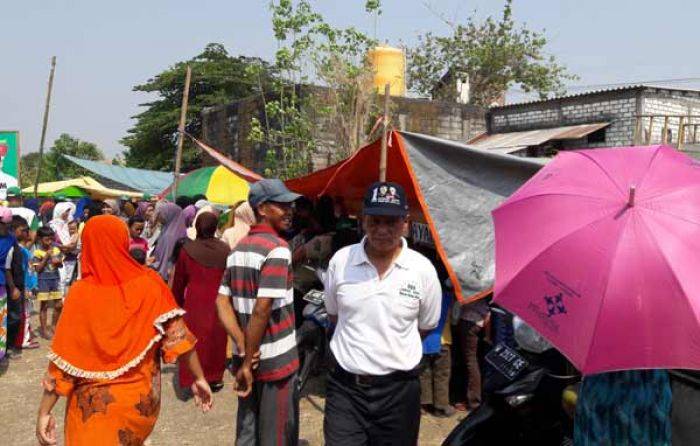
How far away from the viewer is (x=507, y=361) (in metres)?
3.23

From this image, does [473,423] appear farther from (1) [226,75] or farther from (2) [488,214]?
(1) [226,75]

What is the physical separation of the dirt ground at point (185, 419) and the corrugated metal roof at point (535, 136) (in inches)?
371

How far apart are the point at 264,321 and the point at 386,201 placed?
83 cm

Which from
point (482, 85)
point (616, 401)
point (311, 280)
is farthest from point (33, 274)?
point (482, 85)

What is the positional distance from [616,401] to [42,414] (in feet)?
7.42

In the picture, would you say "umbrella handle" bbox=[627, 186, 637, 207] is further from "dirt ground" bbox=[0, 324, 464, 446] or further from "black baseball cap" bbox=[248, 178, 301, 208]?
"dirt ground" bbox=[0, 324, 464, 446]

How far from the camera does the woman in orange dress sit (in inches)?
108

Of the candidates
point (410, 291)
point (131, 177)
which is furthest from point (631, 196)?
point (131, 177)

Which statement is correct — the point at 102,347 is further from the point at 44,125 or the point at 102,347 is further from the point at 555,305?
the point at 44,125

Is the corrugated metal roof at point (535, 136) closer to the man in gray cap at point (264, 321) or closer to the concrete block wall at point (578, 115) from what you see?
the concrete block wall at point (578, 115)

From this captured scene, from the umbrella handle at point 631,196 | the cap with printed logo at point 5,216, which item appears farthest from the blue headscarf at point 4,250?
the umbrella handle at point 631,196

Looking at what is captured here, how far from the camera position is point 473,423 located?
3.17 meters

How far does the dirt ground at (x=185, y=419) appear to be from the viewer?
4715 millimetres

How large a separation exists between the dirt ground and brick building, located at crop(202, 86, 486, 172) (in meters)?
9.03
